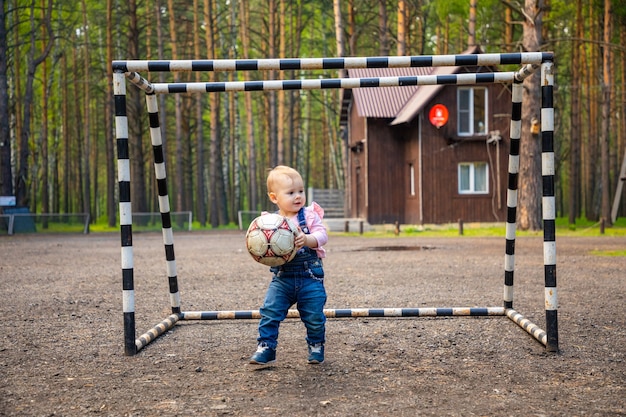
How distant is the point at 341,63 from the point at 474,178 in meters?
24.8

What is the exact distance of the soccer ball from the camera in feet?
14.6

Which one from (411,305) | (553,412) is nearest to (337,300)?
(411,305)

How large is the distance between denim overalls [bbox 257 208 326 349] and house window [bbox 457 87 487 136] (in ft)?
81.9

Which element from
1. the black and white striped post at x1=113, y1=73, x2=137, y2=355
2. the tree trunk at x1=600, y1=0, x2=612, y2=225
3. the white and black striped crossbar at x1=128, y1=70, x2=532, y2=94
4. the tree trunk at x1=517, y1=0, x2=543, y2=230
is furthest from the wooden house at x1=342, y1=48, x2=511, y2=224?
the black and white striped post at x1=113, y1=73, x2=137, y2=355

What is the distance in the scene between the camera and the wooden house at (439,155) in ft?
92.4

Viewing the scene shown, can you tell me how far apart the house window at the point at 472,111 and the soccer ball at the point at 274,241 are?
25139mm

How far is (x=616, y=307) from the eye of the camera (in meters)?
7.11

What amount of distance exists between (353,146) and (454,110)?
678cm

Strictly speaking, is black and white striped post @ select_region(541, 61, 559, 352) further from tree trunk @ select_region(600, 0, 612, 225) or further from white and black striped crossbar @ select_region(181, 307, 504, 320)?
tree trunk @ select_region(600, 0, 612, 225)

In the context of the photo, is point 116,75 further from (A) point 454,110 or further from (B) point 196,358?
(A) point 454,110

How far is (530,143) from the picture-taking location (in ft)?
69.9

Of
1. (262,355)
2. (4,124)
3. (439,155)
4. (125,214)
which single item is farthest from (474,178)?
(262,355)

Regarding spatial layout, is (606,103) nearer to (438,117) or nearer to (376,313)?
(438,117)

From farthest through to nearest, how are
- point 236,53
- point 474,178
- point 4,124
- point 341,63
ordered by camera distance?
point 236,53, point 474,178, point 4,124, point 341,63
